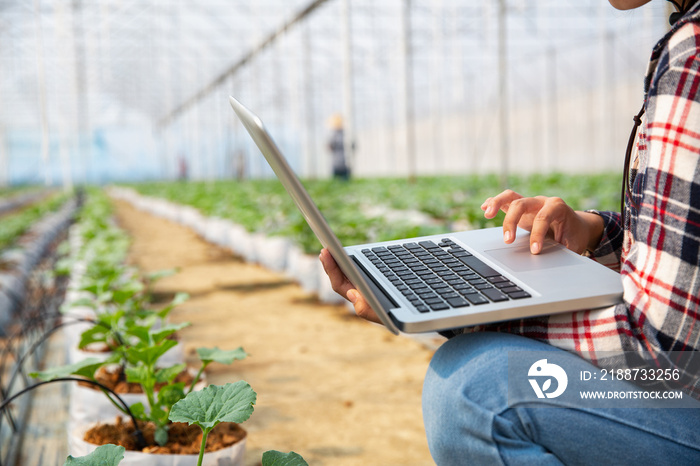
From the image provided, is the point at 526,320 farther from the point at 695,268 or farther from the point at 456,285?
the point at 695,268

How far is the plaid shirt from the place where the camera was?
2.43 ft

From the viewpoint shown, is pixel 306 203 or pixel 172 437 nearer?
pixel 306 203

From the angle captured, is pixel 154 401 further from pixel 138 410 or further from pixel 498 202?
pixel 498 202

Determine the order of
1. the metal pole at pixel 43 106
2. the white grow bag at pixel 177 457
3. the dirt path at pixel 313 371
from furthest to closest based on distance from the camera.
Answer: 1. the metal pole at pixel 43 106
2. the dirt path at pixel 313 371
3. the white grow bag at pixel 177 457

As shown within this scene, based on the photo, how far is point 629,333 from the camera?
801 millimetres

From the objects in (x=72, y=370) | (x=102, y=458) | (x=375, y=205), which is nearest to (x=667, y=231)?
(x=102, y=458)

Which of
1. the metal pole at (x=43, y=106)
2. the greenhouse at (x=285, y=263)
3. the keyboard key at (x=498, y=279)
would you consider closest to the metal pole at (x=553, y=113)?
the greenhouse at (x=285, y=263)

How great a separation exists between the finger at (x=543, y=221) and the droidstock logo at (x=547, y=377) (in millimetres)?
222

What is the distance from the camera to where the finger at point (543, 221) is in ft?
3.32

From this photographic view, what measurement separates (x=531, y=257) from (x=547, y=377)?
0.77 feet

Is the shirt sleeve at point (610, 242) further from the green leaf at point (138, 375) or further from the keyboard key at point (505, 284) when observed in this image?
the green leaf at point (138, 375)

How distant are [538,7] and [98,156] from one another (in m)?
30.8

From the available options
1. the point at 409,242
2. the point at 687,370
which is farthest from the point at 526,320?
the point at 409,242

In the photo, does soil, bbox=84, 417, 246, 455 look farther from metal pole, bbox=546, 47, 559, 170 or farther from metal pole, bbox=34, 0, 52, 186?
metal pole, bbox=546, 47, 559, 170
